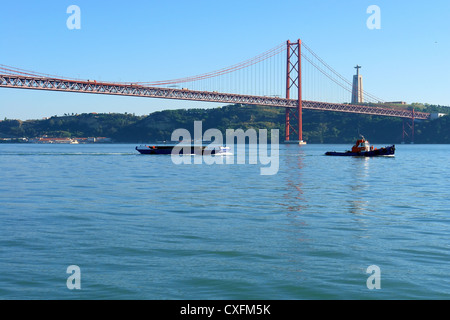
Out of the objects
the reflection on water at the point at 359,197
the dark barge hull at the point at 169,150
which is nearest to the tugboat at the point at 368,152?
the dark barge hull at the point at 169,150

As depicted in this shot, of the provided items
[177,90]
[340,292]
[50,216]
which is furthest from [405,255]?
[177,90]

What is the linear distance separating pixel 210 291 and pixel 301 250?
11.9 feet

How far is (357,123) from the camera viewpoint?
19438 cm

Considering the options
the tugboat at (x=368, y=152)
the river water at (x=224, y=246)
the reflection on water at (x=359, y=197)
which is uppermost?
the tugboat at (x=368, y=152)

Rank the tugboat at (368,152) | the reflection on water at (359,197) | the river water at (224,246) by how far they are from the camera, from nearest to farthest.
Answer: the river water at (224,246) → the reflection on water at (359,197) → the tugboat at (368,152)

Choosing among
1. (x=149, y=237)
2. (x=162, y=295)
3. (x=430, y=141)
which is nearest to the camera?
(x=162, y=295)

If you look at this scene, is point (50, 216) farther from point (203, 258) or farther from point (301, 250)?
point (301, 250)
